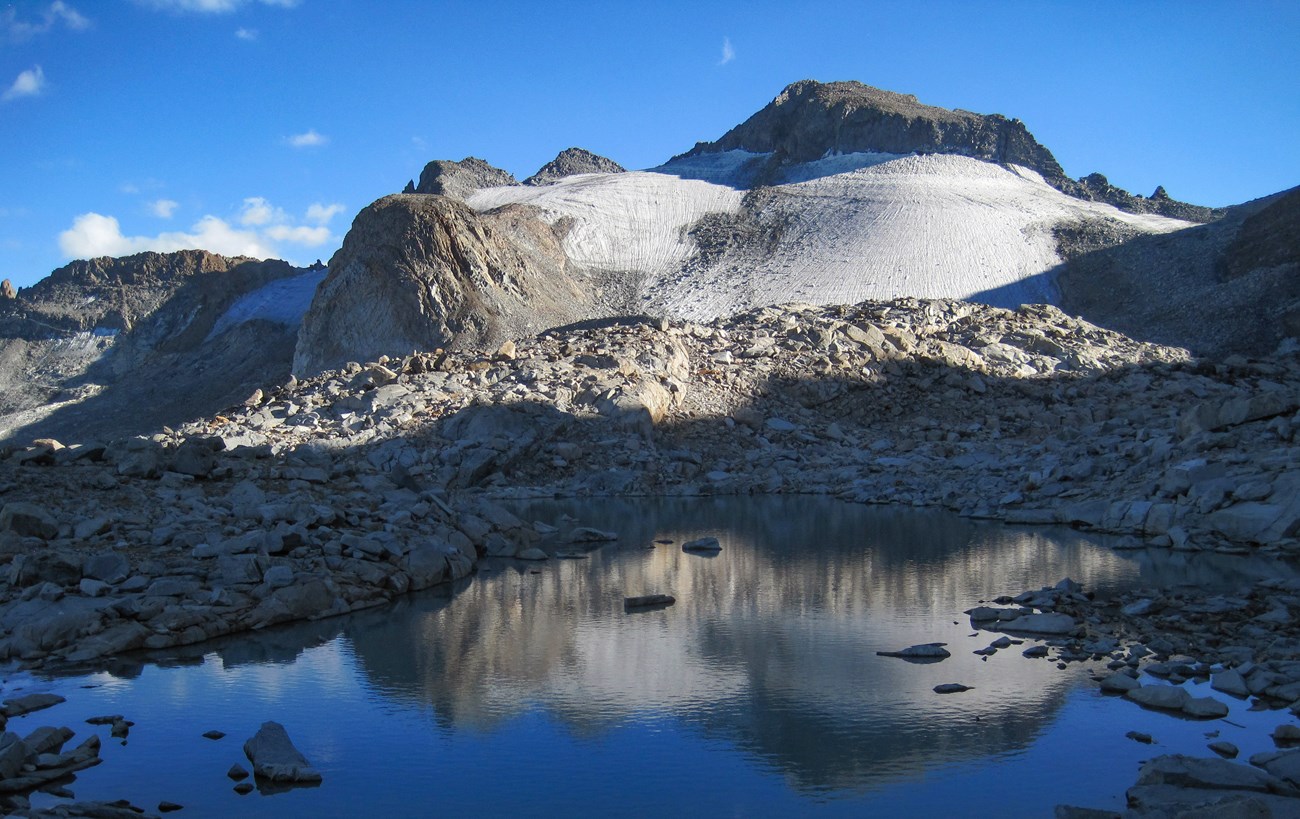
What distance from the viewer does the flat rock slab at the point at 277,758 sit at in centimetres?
678

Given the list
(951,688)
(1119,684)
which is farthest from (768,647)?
(1119,684)

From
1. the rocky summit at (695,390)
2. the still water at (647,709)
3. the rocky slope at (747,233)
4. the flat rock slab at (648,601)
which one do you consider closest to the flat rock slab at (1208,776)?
the rocky summit at (695,390)

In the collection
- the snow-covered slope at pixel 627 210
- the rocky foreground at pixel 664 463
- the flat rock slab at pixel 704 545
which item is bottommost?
the flat rock slab at pixel 704 545

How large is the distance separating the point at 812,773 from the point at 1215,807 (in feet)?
7.90

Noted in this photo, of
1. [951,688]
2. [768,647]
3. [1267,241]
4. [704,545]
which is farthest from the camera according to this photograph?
[1267,241]

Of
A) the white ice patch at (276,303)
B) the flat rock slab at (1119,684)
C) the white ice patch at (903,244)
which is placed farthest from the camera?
the white ice patch at (276,303)

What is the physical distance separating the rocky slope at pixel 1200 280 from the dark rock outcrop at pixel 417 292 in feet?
86.6

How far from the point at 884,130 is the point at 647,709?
71.1 meters

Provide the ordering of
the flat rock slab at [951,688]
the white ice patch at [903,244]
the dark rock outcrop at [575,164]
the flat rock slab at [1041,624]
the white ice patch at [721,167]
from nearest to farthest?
the flat rock slab at [951,688] → the flat rock slab at [1041,624] → the white ice patch at [903,244] → the white ice patch at [721,167] → the dark rock outcrop at [575,164]

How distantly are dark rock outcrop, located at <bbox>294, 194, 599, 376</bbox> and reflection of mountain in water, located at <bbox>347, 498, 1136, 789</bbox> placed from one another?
2943cm

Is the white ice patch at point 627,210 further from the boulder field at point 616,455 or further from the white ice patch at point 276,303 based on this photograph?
the boulder field at point 616,455

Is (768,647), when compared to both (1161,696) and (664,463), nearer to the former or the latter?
(1161,696)

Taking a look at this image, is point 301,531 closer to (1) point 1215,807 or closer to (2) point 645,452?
(1) point 1215,807

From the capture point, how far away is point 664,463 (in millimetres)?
25734
